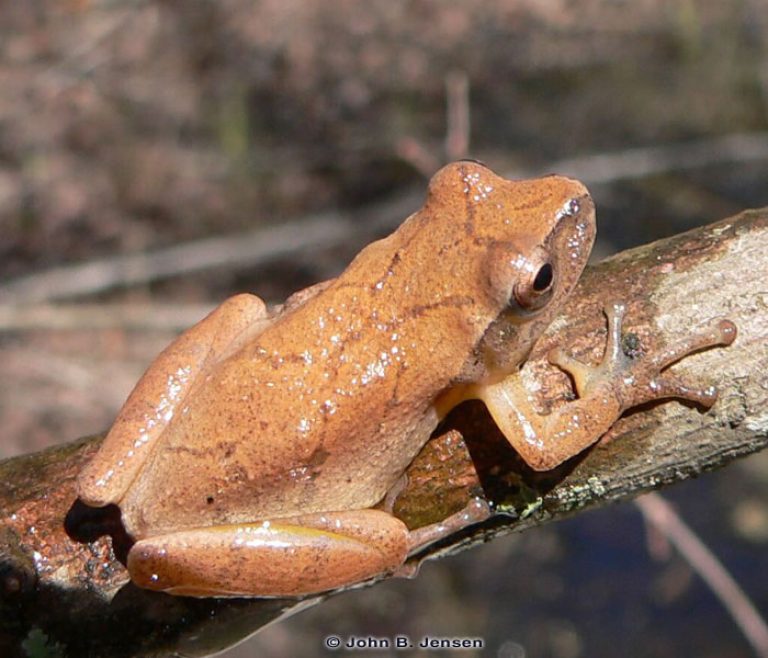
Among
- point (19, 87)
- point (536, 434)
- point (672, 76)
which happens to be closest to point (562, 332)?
point (536, 434)

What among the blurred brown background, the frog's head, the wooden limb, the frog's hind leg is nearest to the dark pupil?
the frog's head

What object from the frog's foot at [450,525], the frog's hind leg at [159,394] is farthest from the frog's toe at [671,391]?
the frog's hind leg at [159,394]

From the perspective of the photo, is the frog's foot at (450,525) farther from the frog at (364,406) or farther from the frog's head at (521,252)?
the frog's head at (521,252)

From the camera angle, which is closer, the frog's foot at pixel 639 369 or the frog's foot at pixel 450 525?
the frog's foot at pixel 639 369

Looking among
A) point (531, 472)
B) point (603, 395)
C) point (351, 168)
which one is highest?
point (603, 395)

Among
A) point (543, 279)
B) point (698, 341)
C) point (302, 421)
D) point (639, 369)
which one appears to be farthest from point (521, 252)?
point (302, 421)

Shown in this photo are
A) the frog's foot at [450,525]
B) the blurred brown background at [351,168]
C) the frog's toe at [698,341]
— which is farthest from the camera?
the blurred brown background at [351,168]

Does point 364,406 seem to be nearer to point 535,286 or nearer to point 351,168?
point 535,286
